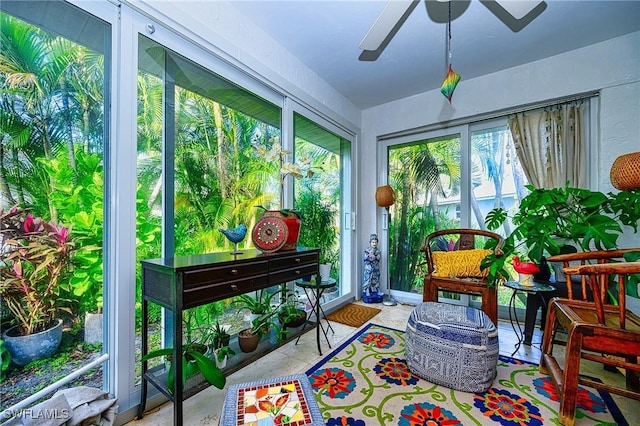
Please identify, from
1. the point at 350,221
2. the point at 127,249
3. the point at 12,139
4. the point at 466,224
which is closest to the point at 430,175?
the point at 466,224

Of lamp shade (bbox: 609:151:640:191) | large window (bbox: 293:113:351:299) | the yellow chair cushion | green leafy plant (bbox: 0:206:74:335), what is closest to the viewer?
green leafy plant (bbox: 0:206:74:335)

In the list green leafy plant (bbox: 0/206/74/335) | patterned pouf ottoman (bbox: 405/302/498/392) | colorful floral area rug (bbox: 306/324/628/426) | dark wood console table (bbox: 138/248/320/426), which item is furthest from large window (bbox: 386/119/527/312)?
green leafy plant (bbox: 0/206/74/335)

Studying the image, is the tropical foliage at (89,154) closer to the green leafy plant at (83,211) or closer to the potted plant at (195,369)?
the green leafy plant at (83,211)

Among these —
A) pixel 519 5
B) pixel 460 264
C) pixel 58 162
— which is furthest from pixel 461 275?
pixel 58 162

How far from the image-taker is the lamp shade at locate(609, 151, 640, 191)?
6.01ft

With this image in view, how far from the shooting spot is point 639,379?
1.50 metres

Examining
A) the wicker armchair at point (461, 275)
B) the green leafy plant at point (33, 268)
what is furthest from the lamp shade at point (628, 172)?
the green leafy plant at point (33, 268)

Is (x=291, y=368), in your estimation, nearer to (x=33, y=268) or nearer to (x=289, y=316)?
(x=289, y=316)

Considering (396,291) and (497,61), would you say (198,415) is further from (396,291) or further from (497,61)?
(497,61)

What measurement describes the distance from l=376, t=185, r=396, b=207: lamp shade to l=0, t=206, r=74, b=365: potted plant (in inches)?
112

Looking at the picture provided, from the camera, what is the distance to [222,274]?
4.35 feet

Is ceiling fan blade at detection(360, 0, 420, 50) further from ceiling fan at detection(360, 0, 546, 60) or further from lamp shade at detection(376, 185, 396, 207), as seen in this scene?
lamp shade at detection(376, 185, 396, 207)

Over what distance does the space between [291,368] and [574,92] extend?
3364 mm

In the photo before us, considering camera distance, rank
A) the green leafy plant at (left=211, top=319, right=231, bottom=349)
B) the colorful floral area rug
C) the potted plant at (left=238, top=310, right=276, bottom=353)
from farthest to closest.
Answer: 1. the potted plant at (left=238, top=310, right=276, bottom=353)
2. the green leafy plant at (left=211, top=319, right=231, bottom=349)
3. the colorful floral area rug
